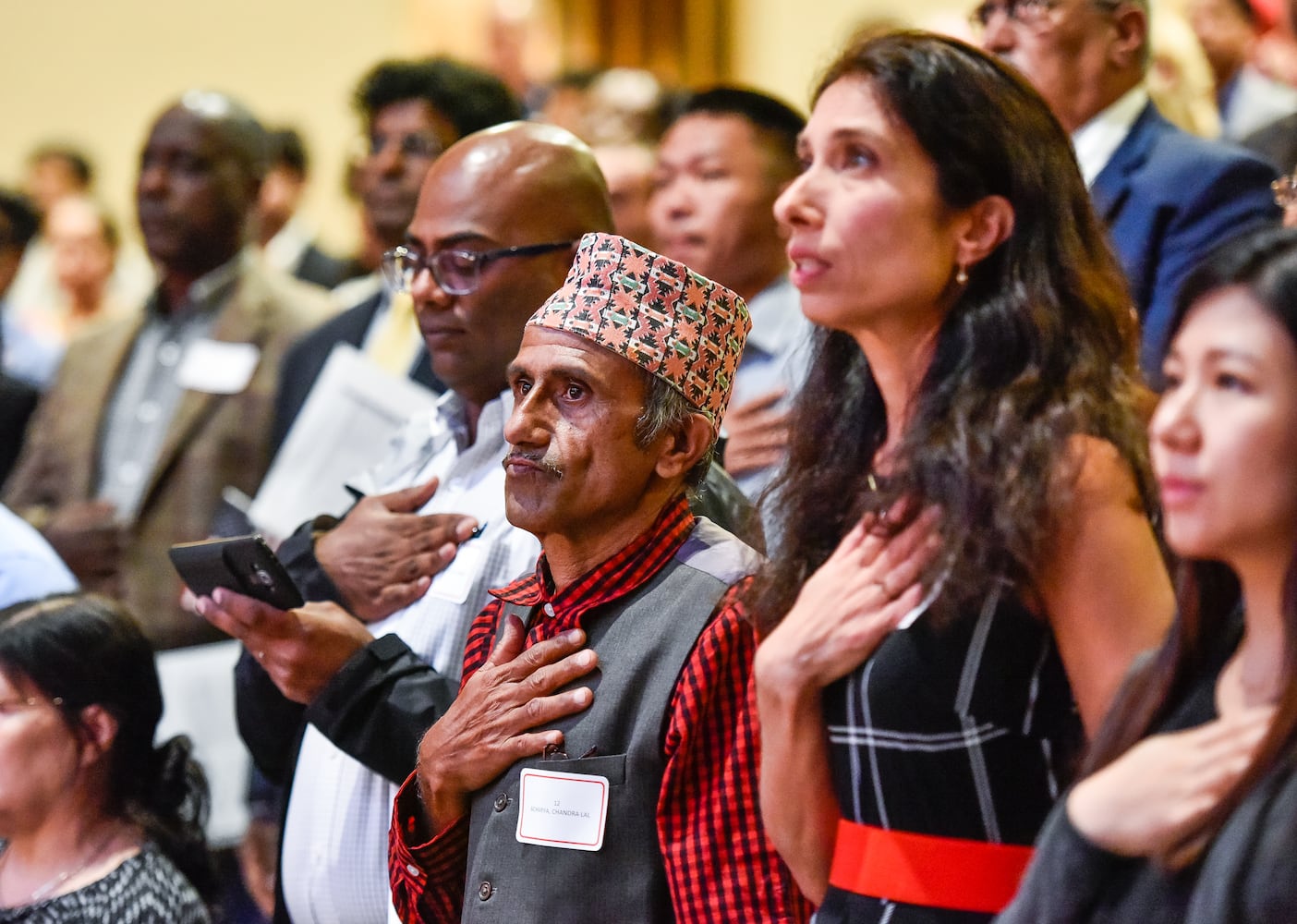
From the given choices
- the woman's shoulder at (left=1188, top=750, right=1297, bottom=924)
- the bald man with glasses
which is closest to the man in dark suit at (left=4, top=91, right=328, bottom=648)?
the bald man with glasses

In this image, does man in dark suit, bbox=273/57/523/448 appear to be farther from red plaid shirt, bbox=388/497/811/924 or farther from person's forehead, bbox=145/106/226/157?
red plaid shirt, bbox=388/497/811/924

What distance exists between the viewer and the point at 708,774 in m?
1.96

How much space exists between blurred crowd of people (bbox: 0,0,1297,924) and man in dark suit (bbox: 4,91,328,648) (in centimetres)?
73

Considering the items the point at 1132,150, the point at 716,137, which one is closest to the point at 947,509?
the point at 1132,150

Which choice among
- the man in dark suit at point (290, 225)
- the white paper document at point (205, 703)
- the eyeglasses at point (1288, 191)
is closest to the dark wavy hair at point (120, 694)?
the white paper document at point (205, 703)

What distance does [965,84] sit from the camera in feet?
6.08

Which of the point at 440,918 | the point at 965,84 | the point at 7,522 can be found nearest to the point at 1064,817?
the point at 965,84

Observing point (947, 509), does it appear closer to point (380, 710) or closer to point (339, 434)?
point (380, 710)

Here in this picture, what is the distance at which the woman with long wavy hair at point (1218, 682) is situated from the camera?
52.6 inches

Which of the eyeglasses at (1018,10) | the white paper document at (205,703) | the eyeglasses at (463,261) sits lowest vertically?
the white paper document at (205,703)

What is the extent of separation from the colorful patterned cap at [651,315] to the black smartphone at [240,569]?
1.66ft

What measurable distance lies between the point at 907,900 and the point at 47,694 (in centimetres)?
173

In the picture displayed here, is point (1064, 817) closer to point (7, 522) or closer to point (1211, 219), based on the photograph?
point (1211, 219)

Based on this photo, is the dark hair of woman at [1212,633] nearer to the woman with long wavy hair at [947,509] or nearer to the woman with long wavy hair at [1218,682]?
the woman with long wavy hair at [1218,682]
